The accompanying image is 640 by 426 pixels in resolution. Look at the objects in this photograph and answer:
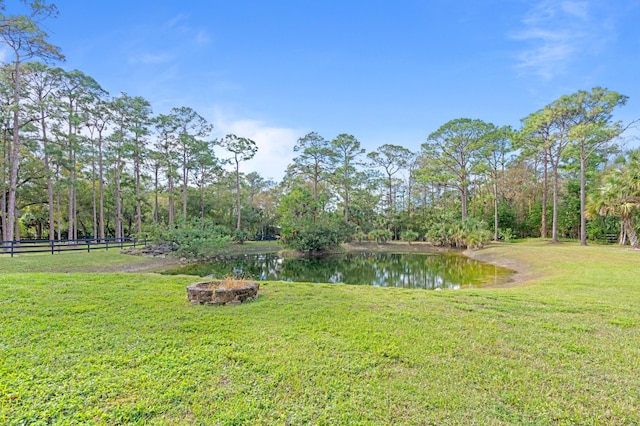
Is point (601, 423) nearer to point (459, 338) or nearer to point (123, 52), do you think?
point (459, 338)

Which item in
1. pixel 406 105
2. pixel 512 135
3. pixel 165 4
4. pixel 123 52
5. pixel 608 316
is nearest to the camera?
pixel 608 316

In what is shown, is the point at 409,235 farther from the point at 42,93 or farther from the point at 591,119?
the point at 42,93

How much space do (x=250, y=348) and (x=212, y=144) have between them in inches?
1007

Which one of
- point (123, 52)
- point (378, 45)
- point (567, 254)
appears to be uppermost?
point (378, 45)

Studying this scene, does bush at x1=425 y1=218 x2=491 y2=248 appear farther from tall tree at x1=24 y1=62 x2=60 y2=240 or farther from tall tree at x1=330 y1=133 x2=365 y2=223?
tall tree at x1=24 y1=62 x2=60 y2=240

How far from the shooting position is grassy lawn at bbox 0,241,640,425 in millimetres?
2326

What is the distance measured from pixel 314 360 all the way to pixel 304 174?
29.1 meters

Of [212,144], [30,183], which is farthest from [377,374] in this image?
[30,183]

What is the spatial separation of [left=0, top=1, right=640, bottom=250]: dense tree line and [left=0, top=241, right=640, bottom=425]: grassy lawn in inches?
608

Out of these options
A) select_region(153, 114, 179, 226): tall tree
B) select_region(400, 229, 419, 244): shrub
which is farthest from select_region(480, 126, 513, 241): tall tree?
select_region(153, 114, 179, 226): tall tree

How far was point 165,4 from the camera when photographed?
8922 mm

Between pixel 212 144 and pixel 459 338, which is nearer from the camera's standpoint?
pixel 459 338

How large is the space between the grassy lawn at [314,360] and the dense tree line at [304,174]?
15447 mm

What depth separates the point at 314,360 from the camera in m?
3.12
